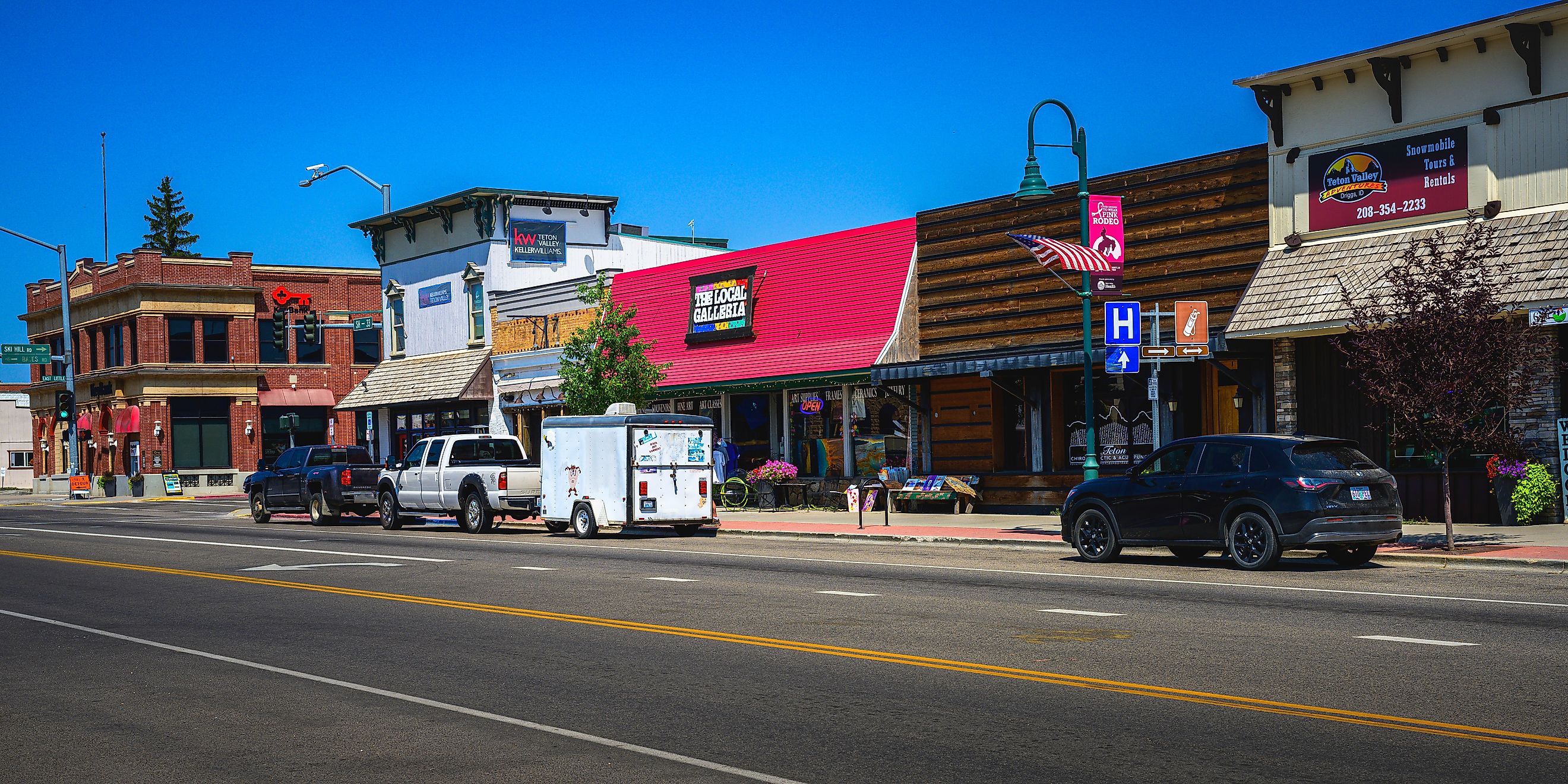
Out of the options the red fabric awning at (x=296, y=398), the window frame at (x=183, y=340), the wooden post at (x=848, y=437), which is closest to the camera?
the wooden post at (x=848, y=437)

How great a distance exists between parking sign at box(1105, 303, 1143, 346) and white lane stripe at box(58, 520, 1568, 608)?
549 centimetres

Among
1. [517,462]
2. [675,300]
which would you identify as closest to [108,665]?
[517,462]

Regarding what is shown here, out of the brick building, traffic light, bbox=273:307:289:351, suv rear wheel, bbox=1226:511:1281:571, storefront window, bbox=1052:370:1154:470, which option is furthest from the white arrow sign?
the brick building

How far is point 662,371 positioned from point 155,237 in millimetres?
75187

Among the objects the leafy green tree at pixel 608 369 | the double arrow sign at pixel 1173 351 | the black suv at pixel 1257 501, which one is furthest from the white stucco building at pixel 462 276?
the black suv at pixel 1257 501

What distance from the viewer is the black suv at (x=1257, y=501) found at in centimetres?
1586

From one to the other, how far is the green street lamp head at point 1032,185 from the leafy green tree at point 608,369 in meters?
12.6

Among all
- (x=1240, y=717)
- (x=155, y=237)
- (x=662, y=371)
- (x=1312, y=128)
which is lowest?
(x=1240, y=717)

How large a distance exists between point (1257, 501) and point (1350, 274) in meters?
7.44

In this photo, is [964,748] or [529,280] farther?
[529,280]

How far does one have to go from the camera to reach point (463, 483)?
1115 inches

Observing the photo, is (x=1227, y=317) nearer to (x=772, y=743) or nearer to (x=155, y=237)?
(x=772, y=743)

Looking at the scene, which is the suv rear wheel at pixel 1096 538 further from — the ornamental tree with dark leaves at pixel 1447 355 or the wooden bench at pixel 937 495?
the wooden bench at pixel 937 495

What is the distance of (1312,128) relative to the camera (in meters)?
23.4
